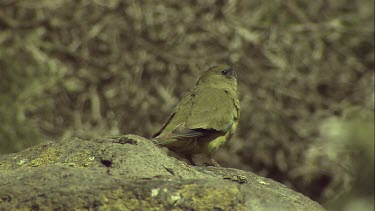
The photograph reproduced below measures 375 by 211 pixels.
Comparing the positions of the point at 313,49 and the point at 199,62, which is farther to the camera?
the point at 313,49

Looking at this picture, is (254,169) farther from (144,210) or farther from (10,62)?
(144,210)

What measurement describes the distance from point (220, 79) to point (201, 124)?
3.42 feet

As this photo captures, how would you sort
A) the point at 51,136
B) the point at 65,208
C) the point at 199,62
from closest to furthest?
the point at 65,208, the point at 51,136, the point at 199,62

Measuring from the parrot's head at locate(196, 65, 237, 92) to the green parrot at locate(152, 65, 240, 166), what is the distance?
22cm

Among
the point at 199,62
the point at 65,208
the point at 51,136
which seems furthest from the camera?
the point at 199,62

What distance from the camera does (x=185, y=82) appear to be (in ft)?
34.0

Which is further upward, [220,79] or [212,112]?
[220,79]

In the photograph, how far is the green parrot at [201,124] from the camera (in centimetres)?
664

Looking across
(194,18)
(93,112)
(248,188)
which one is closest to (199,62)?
(194,18)

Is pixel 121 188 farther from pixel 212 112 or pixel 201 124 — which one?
pixel 212 112

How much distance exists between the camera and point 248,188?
4.45 metres

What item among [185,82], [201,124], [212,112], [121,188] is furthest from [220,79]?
[121,188]

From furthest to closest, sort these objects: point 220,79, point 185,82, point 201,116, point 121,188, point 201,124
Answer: point 185,82
point 220,79
point 201,116
point 201,124
point 121,188

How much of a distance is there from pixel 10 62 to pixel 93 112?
1043 millimetres
